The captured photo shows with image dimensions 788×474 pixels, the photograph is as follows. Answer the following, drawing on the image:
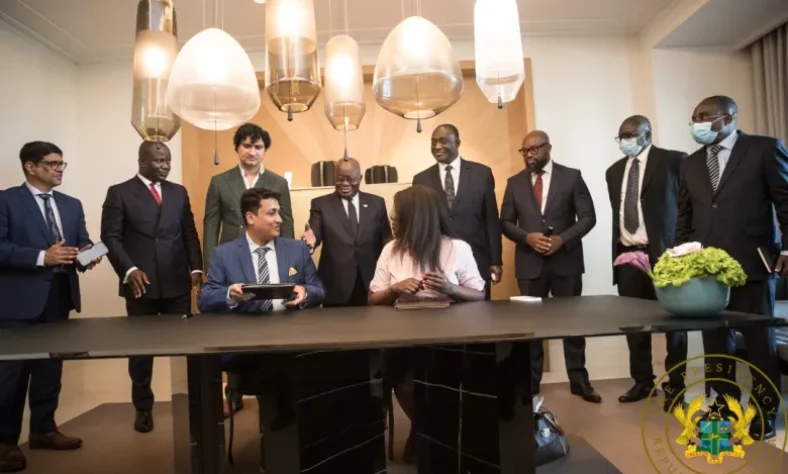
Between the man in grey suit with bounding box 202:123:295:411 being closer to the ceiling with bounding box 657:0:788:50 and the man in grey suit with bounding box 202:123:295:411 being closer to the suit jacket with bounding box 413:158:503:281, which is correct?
the suit jacket with bounding box 413:158:503:281

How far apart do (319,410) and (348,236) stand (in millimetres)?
1788

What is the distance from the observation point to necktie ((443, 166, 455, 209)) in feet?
12.0

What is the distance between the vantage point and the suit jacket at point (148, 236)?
3.39 m

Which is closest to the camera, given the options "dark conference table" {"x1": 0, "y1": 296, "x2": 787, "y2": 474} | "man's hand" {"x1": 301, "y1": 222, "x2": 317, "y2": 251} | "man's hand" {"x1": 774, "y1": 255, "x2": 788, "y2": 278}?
"dark conference table" {"x1": 0, "y1": 296, "x2": 787, "y2": 474}

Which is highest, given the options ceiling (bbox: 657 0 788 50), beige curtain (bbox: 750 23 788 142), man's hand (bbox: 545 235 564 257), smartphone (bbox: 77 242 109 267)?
ceiling (bbox: 657 0 788 50)

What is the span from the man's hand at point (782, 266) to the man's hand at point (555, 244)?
1.15m

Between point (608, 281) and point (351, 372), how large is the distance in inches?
147

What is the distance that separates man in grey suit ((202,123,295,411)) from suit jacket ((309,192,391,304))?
241 mm

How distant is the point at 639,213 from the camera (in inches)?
140

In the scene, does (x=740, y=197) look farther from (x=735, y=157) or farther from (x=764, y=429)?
(x=764, y=429)

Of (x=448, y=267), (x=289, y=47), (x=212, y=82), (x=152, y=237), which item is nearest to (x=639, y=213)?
(x=448, y=267)

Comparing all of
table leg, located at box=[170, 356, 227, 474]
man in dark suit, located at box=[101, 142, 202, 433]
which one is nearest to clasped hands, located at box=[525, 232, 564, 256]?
man in dark suit, located at box=[101, 142, 202, 433]

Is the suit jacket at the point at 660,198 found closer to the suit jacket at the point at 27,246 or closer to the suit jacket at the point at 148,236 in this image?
the suit jacket at the point at 148,236

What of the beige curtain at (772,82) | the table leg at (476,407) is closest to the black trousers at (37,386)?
the table leg at (476,407)
